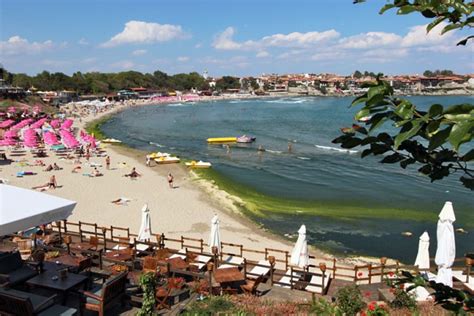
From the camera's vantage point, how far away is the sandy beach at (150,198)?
19203mm

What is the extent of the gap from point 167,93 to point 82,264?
590 ft

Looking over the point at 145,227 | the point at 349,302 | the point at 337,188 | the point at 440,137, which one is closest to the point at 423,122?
the point at 440,137

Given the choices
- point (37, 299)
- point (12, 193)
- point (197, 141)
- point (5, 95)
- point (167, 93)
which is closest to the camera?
point (37, 299)

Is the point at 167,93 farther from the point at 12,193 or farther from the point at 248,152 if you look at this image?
the point at 12,193

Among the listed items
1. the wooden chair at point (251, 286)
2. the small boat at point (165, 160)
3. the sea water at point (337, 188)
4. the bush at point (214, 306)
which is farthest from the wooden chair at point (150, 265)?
the small boat at point (165, 160)

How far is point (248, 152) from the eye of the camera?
44406 mm

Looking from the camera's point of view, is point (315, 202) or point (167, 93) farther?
point (167, 93)

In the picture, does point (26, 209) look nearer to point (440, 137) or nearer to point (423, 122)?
point (423, 122)

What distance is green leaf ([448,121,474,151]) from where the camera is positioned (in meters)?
1.21

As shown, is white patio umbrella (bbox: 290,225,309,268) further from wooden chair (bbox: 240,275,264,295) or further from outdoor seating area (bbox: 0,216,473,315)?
wooden chair (bbox: 240,275,264,295)

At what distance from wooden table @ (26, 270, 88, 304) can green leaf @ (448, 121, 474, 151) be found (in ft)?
24.9

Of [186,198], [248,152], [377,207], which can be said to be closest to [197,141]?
[248,152]

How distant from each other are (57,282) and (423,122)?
25.5ft

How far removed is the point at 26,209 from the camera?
6.98m
